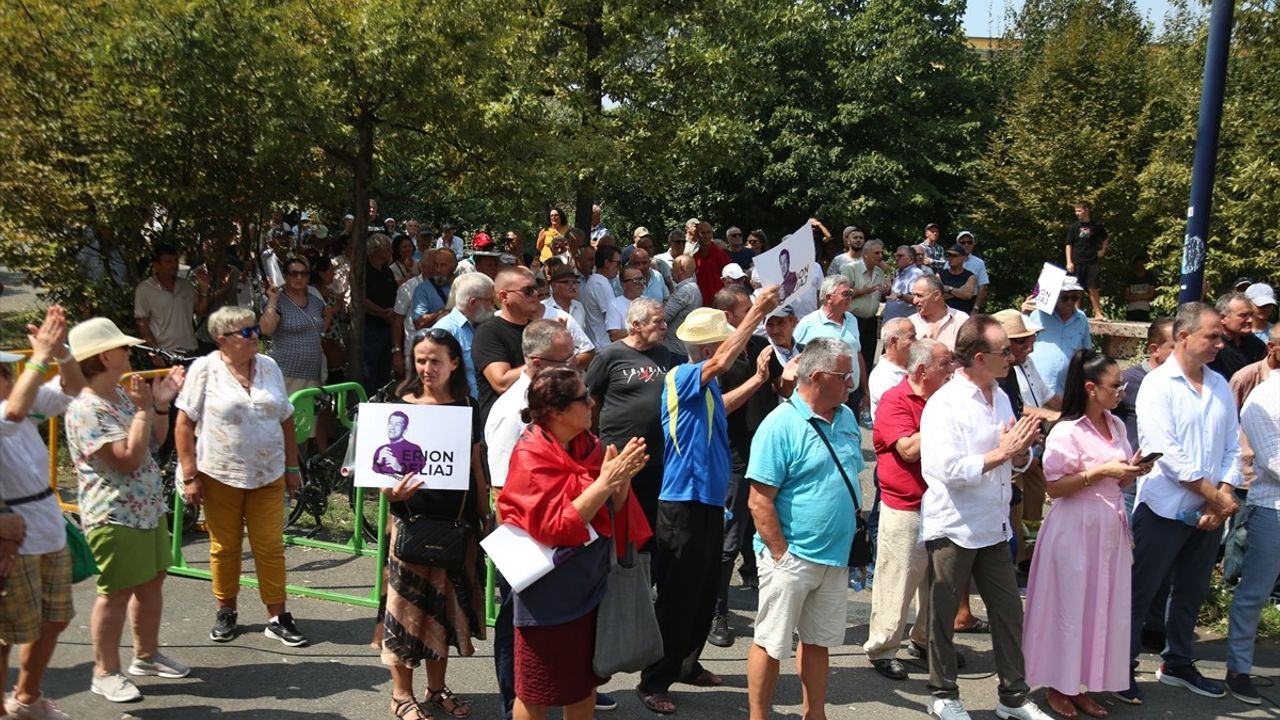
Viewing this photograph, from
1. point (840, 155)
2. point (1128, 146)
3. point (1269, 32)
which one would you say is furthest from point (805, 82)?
point (1269, 32)

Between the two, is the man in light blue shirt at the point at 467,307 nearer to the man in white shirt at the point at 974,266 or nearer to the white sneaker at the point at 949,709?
the white sneaker at the point at 949,709

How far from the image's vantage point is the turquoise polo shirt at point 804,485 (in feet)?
16.9

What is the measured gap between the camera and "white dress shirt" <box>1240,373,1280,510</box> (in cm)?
613

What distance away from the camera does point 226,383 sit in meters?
5.97

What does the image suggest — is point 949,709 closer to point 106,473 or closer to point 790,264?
point 790,264

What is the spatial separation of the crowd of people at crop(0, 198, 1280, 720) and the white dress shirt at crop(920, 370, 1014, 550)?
13mm

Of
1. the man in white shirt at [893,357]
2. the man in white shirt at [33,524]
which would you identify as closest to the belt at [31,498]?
the man in white shirt at [33,524]

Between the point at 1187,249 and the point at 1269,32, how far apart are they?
780cm

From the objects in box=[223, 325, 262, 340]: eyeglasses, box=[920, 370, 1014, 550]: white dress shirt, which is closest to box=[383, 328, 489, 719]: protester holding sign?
box=[223, 325, 262, 340]: eyeglasses

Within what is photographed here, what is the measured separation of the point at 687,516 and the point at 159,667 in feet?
9.27

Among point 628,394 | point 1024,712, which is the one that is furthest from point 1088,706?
point 628,394

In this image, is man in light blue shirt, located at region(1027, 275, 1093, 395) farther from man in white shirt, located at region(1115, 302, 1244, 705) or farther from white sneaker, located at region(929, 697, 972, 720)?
white sneaker, located at region(929, 697, 972, 720)

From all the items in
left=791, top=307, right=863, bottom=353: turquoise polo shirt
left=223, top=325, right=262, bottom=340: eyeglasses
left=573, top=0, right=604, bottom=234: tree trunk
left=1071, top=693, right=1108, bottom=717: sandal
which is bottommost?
left=1071, top=693, right=1108, bottom=717: sandal

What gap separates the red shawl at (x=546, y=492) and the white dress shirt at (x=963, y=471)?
1.85 m
